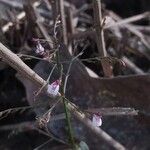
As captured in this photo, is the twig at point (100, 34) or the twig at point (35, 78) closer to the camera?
the twig at point (35, 78)

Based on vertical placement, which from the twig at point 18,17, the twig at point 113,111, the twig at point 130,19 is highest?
the twig at point 18,17

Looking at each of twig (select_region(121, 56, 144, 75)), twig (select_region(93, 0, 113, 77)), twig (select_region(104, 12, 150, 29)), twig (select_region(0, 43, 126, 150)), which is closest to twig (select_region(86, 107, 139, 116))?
twig (select_region(0, 43, 126, 150))

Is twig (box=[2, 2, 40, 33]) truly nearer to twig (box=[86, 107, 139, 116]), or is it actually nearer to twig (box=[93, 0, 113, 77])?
twig (box=[93, 0, 113, 77])

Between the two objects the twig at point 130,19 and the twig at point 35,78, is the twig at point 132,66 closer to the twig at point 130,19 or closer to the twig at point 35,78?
the twig at point 130,19

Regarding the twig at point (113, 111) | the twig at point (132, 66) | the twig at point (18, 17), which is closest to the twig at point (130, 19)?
the twig at point (132, 66)

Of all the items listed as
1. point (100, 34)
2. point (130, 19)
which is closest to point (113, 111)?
point (100, 34)

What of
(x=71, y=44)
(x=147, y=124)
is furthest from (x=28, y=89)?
(x=147, y=124)

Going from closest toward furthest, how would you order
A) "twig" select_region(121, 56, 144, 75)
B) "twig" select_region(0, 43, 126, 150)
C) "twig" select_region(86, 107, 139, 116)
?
"twig" select_region(0, 43, 126, 150) < "twig" select_region(86, 107, 139, 116) < "twig" select_region(121, 56, 144, 75)

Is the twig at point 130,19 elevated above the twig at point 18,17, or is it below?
below

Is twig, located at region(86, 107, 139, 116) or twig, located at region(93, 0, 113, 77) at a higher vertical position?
twig, located at region(93, 0, 113, 77)
